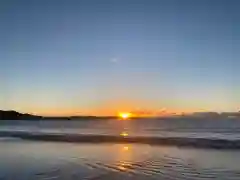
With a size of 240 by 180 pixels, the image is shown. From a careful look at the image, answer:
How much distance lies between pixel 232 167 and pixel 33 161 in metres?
7.11

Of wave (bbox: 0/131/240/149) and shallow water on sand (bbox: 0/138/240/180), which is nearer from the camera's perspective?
shallow water on sand (bbox: 0/138/240/180)

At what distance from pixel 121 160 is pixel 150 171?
287 cm

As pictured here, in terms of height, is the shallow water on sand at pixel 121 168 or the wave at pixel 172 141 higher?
the wave at pixel 172 141

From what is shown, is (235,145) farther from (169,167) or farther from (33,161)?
(33,161)

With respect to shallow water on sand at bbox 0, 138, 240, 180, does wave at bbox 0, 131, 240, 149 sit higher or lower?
higher

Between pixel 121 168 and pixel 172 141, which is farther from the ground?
pixel 172 141

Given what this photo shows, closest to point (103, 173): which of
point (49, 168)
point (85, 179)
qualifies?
point (85, 179)

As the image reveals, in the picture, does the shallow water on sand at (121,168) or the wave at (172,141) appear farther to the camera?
the wave at (172,141)

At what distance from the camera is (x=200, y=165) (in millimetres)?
12133

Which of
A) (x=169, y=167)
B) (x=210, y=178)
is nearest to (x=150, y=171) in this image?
(x=169, y=167)

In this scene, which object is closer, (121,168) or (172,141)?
(121,168)

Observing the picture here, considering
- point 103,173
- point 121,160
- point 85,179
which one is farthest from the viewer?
point 121,160

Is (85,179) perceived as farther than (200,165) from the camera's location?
No

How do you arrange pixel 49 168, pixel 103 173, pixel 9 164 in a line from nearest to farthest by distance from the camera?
pixel 103 173 → pixel 49 168 → pixel 9 164
